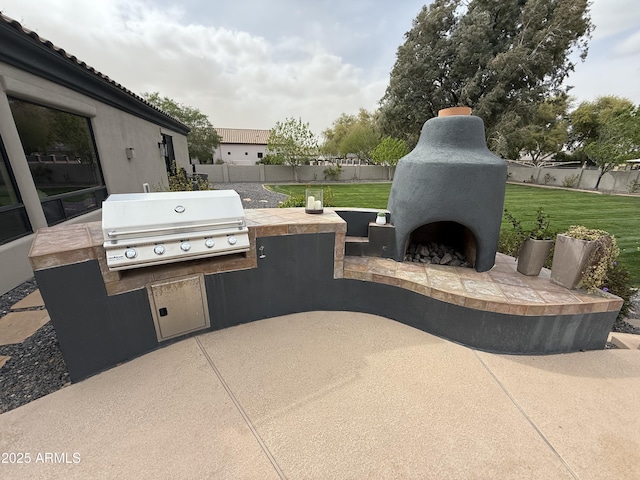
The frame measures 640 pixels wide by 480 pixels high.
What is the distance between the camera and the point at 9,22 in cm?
335

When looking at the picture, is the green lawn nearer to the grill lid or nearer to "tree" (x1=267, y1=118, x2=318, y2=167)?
the grill lid

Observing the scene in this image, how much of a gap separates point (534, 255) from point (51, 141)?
7.83 m

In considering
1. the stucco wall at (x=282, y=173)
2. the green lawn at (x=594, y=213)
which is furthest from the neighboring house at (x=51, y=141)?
the stucco wall at (x=282, y=173)

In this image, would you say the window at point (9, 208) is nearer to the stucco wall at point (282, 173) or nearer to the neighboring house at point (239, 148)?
the stucco wall at point (282, 173)

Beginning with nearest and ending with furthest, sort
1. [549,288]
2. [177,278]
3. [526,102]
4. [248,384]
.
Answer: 1. [248,384]
2. [177,278]
3. [549,288]
4. [526,102]

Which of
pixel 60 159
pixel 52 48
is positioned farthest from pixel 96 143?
pixel 52 48

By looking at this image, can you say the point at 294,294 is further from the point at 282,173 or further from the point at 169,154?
the point at 282,173

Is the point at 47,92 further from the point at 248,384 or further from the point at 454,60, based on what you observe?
the point at 454,60

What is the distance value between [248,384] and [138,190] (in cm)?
765

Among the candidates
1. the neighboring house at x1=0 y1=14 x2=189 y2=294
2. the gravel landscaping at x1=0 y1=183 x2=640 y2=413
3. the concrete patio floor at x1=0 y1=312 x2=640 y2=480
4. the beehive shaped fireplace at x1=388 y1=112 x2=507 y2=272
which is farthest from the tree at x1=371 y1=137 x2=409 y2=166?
the gravel landscaping at x1=0 y1=183 x2=640 y2=413

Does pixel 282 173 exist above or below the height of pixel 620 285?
above

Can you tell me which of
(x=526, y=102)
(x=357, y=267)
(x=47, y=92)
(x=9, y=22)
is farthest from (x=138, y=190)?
(x=526, y=102)

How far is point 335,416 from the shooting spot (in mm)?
2021

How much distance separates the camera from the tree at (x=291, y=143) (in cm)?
1973
